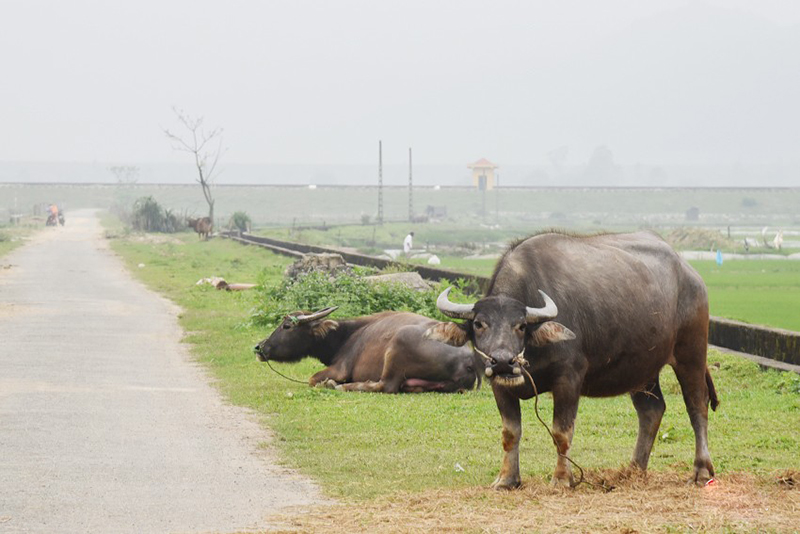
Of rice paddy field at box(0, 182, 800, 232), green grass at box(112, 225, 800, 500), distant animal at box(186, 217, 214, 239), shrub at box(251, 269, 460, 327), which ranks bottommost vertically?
rice paddy field at box(0, 182, 800, 232)

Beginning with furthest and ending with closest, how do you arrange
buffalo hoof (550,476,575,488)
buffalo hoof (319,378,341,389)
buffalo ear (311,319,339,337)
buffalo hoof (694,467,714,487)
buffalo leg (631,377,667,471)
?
buffalo ear (311,319,339,337), buffalo hoof (319,378,341,389), buffalo leg (631,377,667,471), buffalo hoof (694,467,714,487), buffalo hoof (550,476,575,488)

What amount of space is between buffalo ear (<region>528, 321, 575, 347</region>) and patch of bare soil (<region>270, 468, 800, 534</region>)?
0.96m

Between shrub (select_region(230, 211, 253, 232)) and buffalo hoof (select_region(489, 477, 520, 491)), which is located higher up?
buffalo hoof (select_region(489, 477, 520, 491))

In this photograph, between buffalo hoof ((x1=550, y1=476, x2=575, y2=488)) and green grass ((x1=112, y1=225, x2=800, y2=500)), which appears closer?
buffalo hoof ((x1=550, y1=476, x2=575, y2=488))

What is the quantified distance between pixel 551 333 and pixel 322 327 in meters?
5.92

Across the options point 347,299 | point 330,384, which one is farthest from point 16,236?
point 330,384

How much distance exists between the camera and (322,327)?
12.9 metres

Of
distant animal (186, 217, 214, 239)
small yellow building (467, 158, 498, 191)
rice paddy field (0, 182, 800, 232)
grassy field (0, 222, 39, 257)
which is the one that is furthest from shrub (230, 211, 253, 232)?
small yellow building (467, 158, 498, 191)

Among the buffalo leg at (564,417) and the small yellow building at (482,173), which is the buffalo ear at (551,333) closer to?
the buffalo leg at (564,417)

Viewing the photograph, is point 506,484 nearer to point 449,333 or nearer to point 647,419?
point 449,333

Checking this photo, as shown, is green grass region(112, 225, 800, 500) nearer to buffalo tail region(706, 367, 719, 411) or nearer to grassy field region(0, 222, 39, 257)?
buffalo tail region(706, 367, 719, 411)

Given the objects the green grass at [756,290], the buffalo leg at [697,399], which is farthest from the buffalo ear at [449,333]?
the green grass at [756,290]

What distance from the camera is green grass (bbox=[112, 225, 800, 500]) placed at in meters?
8.29

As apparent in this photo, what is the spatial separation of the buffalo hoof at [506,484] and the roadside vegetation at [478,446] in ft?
0.43
